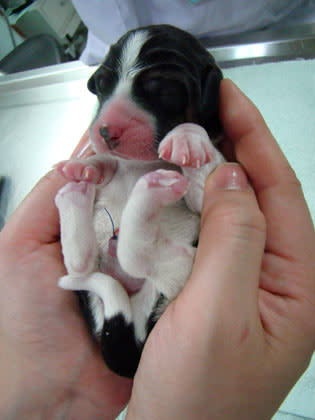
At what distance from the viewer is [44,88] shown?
263cm

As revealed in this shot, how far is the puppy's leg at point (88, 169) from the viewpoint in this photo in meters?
0.98

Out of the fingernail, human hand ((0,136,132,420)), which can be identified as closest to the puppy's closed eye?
the fingernail

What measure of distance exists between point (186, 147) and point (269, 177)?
0.36 metres

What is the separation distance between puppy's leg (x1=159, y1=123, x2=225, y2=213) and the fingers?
0.20 meters

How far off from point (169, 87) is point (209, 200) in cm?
34

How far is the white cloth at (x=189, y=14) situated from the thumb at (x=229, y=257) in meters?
1.71

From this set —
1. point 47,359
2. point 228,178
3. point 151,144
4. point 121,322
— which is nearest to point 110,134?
point 151,144

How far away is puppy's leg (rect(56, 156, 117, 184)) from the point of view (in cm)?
98

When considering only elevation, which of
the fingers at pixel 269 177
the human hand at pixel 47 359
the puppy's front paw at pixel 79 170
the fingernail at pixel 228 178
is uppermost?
the puppy's front paw at pixel 79 170

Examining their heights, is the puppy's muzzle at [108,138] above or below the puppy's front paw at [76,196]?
above

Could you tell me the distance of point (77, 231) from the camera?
897mm

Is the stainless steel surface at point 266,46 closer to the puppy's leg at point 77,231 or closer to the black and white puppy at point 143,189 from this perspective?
the black and white puppy at point 143,189

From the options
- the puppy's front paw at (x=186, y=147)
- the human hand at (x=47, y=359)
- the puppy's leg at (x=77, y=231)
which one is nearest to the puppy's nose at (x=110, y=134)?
the puppy's front paw at (x=186, y=147)

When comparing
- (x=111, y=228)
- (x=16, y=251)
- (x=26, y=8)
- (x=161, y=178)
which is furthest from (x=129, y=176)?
(x=26, y=8)
